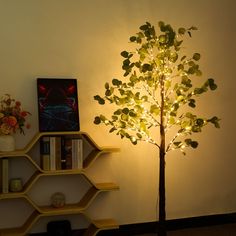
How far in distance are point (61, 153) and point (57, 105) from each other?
1.34 ft

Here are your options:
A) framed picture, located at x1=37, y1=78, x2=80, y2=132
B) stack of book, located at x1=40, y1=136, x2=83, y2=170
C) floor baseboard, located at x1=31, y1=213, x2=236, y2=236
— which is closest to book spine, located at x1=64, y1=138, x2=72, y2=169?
stack of book, located at x1=40, y1=136, x2=83, y2=170

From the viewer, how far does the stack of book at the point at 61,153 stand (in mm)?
2744

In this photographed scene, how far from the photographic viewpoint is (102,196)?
3.11m

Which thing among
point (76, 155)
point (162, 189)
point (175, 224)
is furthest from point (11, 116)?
point (175, 224)

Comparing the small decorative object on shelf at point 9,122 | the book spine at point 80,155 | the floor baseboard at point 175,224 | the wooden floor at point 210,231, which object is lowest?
the wooden floor at point 210,231

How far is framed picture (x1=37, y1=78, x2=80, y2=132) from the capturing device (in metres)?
2.78

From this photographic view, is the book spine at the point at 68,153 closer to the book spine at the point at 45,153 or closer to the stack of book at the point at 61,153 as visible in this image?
the stack of book at the point at 61,153

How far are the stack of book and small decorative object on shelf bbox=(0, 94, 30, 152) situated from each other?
23cm

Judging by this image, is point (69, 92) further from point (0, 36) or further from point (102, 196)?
point (102, 196)

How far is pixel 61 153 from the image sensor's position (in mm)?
2781

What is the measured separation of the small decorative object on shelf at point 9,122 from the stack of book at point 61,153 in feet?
0.77

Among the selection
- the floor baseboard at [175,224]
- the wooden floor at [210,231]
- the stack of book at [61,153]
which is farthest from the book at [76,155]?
the wooden floor at [210,231]

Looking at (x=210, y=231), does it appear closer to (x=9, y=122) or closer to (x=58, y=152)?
(x=58, y=152)

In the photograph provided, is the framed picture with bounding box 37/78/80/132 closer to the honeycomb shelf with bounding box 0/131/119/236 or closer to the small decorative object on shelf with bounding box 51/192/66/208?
the honeycomb shelf with bounding box 0/131/119/236
